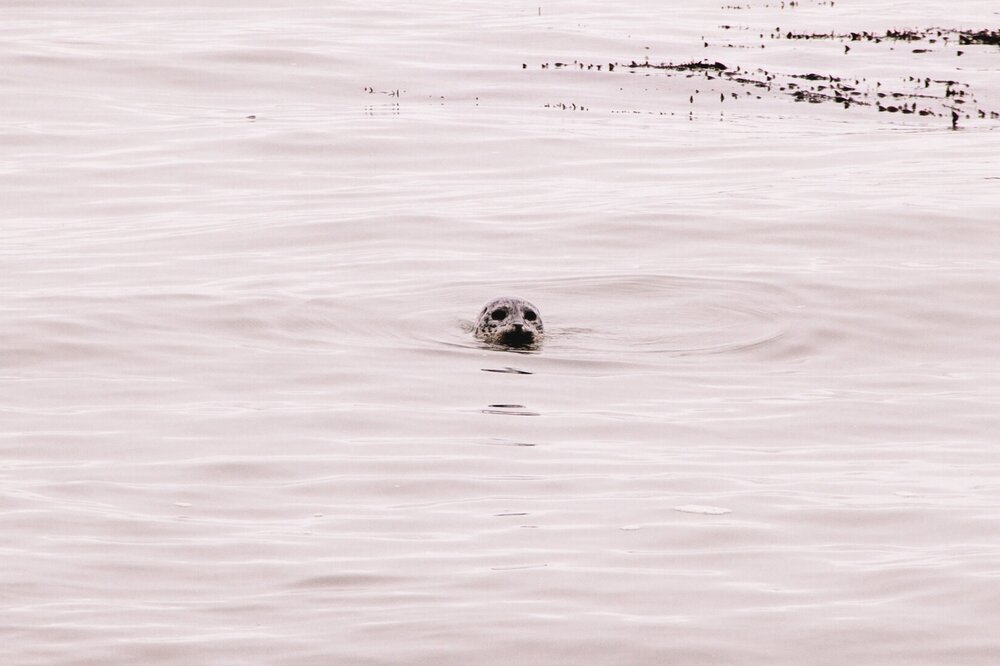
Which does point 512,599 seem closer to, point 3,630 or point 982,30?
point 3,630

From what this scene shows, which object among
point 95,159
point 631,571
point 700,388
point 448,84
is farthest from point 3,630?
point 448,84

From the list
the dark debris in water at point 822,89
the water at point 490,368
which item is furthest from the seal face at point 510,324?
the dark debris in water at point 822,89

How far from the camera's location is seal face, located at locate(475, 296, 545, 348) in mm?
14664

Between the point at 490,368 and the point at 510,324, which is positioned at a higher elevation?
the point at 510,324

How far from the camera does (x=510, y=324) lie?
579 inches

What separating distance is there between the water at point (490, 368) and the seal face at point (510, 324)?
0.33 metres

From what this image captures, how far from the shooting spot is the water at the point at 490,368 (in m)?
8.17

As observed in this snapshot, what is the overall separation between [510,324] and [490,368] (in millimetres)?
763

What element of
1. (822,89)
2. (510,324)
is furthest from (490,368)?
(822,89)

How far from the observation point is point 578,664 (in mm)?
7535

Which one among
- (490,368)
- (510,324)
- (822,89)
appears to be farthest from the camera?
(822,89)

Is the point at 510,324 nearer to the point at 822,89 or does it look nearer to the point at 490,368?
the point at 490,368

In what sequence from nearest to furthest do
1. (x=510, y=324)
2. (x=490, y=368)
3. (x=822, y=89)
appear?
(x=490, y=368), (x=510, y=324), (x=822, y=89)

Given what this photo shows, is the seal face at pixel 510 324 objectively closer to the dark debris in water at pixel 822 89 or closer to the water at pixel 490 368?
the water at pixel 490 368
